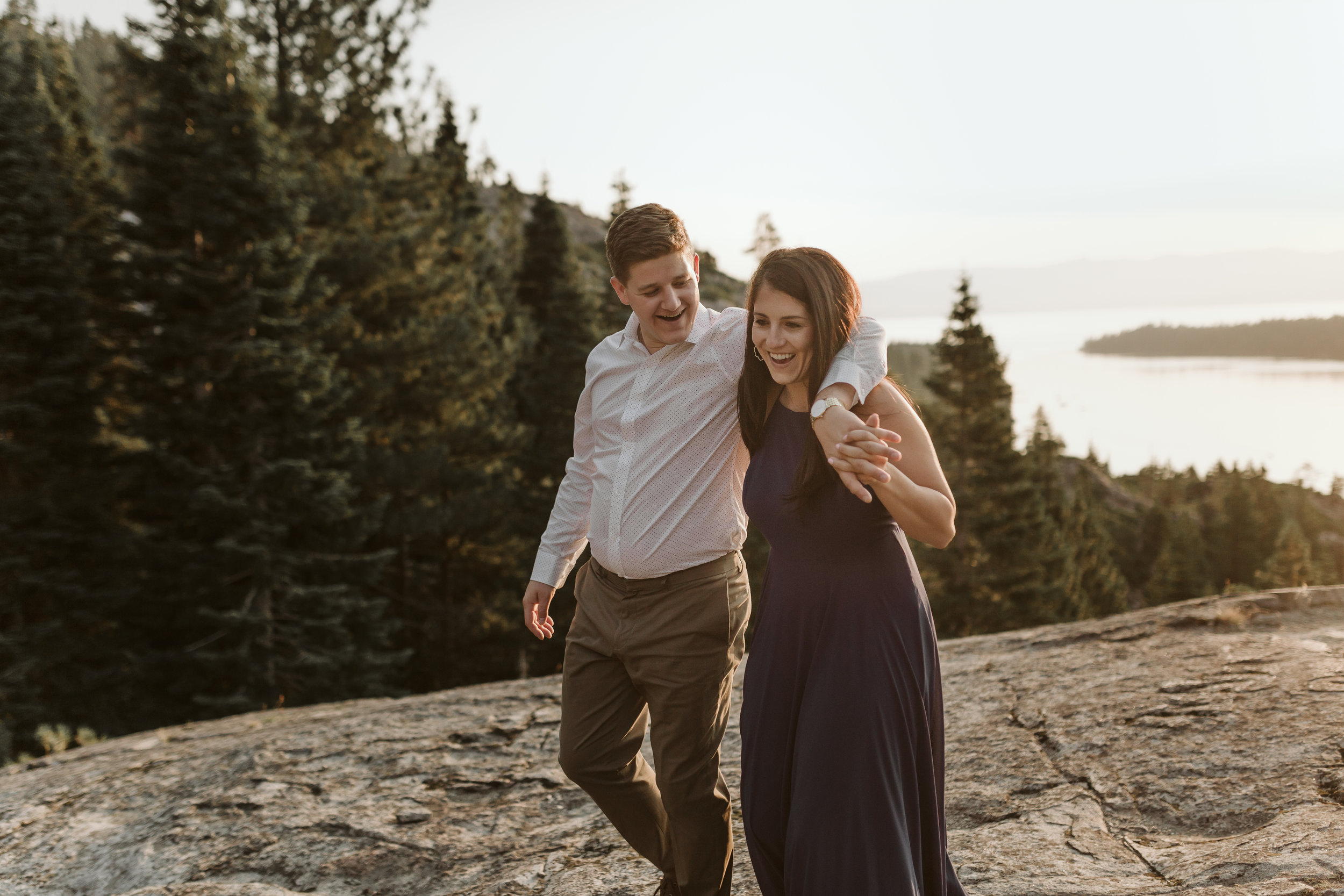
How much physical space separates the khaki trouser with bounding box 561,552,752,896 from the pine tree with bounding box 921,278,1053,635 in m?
22.7

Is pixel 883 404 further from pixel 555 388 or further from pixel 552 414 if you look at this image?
pixel 555 388

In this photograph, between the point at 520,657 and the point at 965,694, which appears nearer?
the point at 965,694

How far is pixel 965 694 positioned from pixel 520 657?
18706 mm

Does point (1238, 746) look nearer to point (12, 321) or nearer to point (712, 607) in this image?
point (712, 607)

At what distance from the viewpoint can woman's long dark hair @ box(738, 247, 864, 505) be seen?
2365 mm

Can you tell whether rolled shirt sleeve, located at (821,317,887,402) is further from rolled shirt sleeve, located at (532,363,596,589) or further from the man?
rolled shirt sleeve, located at (532,363,596,589)

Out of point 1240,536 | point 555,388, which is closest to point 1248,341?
point 1240,536

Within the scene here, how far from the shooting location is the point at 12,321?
1638 centimetres

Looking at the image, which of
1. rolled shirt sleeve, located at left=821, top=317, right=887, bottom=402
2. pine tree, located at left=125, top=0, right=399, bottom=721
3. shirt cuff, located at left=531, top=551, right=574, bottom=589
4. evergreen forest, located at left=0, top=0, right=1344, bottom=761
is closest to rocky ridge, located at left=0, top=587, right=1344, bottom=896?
shirt cuff, located at left=531, top=551, right=574, bottom=589

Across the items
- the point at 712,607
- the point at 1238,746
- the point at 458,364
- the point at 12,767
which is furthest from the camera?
the point at 458,364

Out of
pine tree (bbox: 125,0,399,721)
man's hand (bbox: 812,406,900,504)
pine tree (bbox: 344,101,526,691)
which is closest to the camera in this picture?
man's hand (bbox: 812,406,900,504)

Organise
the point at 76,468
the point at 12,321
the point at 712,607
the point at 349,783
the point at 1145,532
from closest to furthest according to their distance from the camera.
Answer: the point at 712,607, the point at 349,783, the point at 12,321, the point at 76,468, the point at 1145,532

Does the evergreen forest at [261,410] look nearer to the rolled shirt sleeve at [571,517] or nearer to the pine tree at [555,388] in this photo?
the pine tree at [555,388]

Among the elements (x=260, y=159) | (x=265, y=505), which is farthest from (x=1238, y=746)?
(x=260, y=159)
